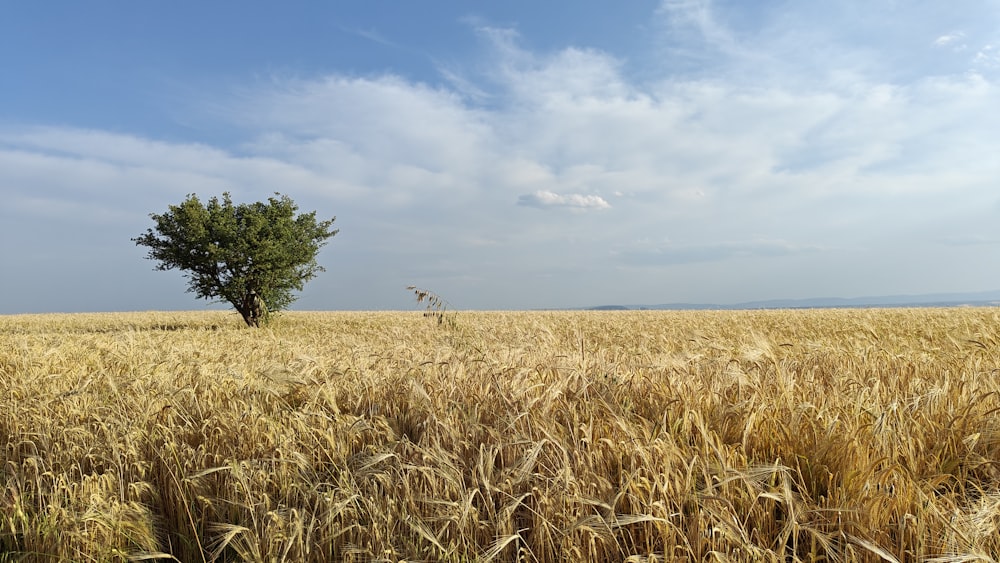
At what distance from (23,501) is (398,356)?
10.9 feet

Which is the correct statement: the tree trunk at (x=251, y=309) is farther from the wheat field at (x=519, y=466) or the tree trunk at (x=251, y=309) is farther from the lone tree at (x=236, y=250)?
the wheat field at (x=519, y=466)

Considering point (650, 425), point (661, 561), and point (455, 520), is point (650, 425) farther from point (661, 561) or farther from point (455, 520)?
point (455, 520)

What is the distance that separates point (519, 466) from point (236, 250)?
869 inches

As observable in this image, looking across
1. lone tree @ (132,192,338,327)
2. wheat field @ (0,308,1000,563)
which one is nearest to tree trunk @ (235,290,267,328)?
lone tree @ (132,192,338,327)

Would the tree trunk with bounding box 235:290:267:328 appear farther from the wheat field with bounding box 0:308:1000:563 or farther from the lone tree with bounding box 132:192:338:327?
the wheat field with bounding box 0:308:1000:563

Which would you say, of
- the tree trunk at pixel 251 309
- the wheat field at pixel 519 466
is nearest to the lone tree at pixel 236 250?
the tree trunk at pixel 251 309

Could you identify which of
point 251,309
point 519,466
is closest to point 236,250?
point 251,309

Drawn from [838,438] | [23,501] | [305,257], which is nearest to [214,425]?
[23,501]

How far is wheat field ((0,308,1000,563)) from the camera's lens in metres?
2.20

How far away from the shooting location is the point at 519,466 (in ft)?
8.55

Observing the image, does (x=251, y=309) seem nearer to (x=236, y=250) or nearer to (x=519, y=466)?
(x=236, y=250)

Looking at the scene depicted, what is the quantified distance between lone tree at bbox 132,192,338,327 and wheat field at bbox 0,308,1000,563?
17.9 metres

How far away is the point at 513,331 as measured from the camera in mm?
10266

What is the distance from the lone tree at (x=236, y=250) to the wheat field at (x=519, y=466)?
17940mm
